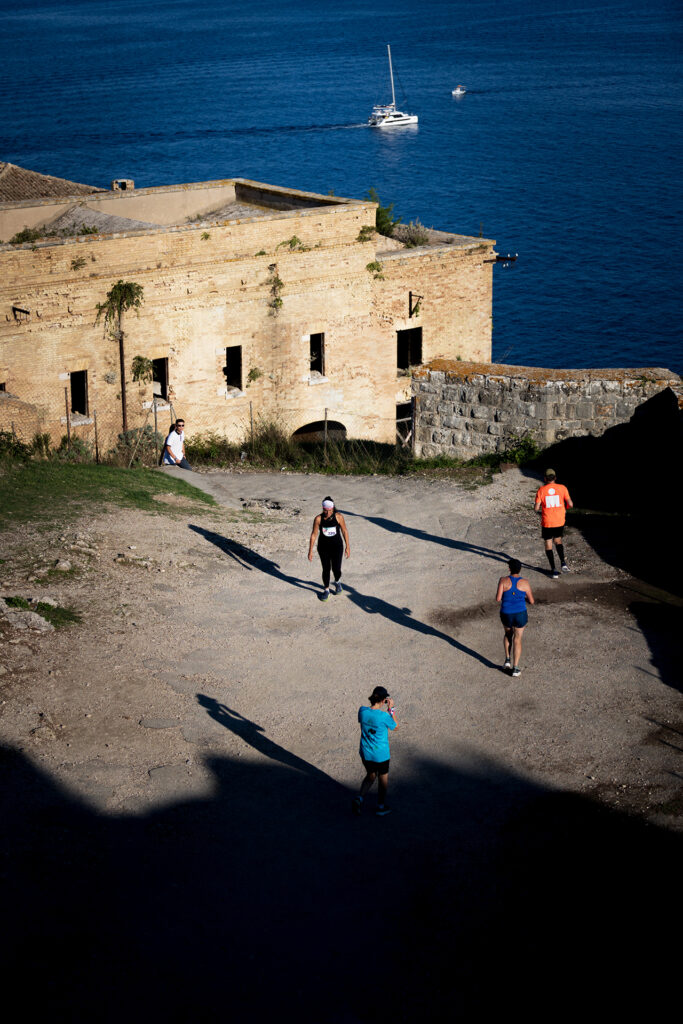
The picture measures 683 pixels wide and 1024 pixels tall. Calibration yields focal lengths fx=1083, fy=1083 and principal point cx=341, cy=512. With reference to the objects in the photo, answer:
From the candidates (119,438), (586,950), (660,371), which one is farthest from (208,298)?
(586,950)

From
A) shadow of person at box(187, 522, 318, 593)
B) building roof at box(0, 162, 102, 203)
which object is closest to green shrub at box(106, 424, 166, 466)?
shadow of person at box(187, 522, 318, 593)

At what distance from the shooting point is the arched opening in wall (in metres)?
29.7

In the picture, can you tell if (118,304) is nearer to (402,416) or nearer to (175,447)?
(175,447)

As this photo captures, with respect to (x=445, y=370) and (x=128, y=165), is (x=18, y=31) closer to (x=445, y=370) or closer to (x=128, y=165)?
(x=128, y=165)

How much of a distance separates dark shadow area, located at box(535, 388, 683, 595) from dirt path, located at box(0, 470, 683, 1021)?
585 millimetres

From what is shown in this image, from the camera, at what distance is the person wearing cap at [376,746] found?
9180mm

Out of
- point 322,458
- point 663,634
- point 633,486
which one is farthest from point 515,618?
point 322,458

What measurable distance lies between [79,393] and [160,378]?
2153 mm

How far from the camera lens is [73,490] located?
16891 mm

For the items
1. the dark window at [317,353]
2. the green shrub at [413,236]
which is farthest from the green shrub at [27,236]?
the green shrub at [413,236]

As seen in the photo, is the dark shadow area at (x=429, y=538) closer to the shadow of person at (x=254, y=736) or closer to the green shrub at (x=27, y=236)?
the shadow of person at (x=254, y=736)

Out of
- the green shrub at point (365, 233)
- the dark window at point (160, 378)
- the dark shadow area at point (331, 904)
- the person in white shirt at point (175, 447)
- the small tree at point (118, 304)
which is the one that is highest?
the green shrub at point (365, 233)

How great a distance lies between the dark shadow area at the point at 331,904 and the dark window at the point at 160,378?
1731 centimetres

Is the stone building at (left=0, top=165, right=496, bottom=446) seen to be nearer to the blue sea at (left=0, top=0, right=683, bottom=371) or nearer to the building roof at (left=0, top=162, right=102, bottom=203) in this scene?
the building roof at (left=0, top=162, right=102, bottom=203)
